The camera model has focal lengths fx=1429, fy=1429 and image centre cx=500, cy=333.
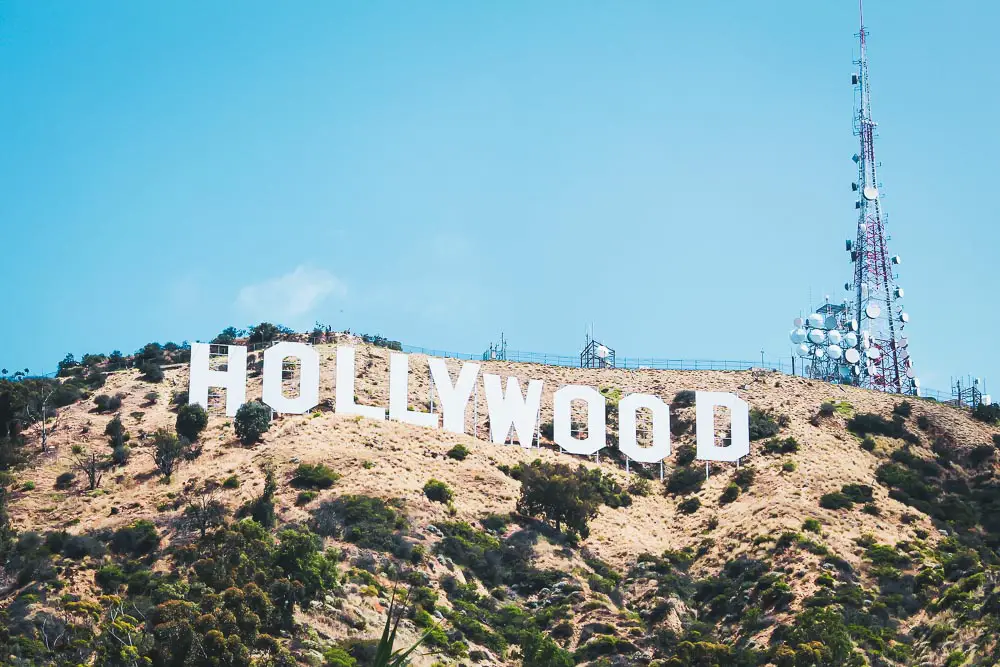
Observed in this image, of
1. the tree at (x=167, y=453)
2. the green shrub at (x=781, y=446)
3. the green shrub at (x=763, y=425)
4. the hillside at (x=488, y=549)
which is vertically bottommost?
the hillside at (x=488, y=549)

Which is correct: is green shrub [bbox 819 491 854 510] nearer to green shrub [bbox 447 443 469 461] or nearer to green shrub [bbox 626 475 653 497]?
green shrub [bbox 626 475 653 497]

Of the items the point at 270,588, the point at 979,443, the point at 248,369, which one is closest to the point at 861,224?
the point at 979,443

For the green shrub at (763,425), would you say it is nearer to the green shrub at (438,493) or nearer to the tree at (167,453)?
the green shrub at (438,493)

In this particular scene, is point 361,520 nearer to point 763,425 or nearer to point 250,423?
point 250,423

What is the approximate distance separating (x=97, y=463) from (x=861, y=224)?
70.2 meters

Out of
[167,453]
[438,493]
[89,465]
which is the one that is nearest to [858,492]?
[438,493]

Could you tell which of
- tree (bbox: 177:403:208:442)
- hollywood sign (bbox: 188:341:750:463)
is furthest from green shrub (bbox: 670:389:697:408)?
tree (bbox: 177:403:208:442)

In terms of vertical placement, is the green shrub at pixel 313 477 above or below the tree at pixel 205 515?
above

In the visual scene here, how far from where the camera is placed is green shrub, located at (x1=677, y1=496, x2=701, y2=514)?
92.4 meters

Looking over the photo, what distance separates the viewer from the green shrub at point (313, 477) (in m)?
82.2

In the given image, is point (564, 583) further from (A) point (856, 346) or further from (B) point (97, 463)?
(A) point (856, 346)

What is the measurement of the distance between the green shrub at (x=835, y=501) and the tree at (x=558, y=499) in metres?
14.4

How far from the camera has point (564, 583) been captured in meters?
78.4

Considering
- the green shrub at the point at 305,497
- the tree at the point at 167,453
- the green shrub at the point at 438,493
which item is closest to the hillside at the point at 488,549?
the green shrub at the point at 305,497
